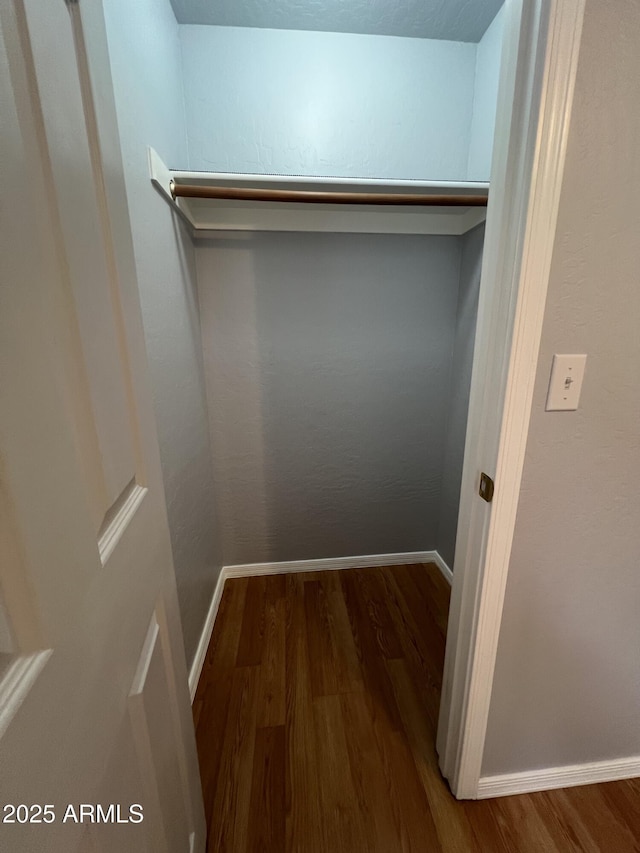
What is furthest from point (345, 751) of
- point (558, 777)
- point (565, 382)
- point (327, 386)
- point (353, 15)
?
point (353, 15)

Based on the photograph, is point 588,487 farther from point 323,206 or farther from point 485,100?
point 485,100

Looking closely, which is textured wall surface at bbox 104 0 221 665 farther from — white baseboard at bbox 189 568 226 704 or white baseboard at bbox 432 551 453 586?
white baseboard at bbox 432 551 453 586

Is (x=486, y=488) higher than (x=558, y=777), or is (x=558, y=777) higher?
(x=486, y=488)

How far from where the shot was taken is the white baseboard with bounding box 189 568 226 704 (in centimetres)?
142

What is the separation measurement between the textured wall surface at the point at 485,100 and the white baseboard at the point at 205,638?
226cm

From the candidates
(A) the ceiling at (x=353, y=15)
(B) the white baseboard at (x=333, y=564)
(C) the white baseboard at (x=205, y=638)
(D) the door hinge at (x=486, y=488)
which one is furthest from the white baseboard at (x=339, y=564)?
(A) the ceiling at (x=353, y=15)

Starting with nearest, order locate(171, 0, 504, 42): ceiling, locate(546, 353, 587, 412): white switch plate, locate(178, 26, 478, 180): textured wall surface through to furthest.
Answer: locate(546, 353, 587, 412): white switch plate, locate(171, 0, 504, 42): ceiling, locate(178, 26, 478, 180): textured wall surface

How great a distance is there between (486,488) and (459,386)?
1111 mm

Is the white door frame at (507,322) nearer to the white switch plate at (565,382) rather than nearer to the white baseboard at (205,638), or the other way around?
the white switch plate at (565,382)

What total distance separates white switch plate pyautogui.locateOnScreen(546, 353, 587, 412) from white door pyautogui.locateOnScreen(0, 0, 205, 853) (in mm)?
841

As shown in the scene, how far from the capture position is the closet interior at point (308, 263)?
4.19 feet

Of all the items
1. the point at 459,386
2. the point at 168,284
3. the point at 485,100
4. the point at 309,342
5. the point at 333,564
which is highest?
the point at 485,100

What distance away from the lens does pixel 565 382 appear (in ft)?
2.60

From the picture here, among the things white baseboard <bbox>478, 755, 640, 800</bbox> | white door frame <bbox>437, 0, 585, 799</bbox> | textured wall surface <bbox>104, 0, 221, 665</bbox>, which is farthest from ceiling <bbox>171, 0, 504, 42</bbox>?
white baseboard <bbox>478, 755, 640, 800</bbox>
